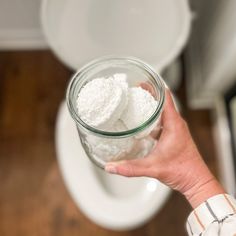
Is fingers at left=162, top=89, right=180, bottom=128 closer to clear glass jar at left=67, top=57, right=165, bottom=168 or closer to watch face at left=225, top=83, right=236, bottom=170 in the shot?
clear glass jar at left=67, top=57, right=165, bottom=168

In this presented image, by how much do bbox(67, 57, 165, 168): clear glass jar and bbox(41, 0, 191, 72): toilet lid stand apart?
0.27m

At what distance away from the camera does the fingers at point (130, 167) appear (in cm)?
58

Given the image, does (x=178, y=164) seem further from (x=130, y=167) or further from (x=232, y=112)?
(x=232, y=112)

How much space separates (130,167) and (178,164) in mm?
74

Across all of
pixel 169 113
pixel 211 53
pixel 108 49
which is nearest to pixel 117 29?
pixel 108 49

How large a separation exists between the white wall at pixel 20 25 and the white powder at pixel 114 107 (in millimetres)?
713

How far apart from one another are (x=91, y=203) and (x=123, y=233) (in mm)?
324

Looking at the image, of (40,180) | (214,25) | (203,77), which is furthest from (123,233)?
(214,25)

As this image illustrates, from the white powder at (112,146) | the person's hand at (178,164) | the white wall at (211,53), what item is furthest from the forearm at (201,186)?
the white wall at (211,53)

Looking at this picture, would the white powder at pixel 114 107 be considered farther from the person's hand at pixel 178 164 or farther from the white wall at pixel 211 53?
the white wall at pixel 211 53

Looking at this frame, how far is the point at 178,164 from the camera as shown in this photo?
0.61 metres

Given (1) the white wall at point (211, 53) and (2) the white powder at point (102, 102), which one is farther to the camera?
(1) the white wall at point (211, 53)

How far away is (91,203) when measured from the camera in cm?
86

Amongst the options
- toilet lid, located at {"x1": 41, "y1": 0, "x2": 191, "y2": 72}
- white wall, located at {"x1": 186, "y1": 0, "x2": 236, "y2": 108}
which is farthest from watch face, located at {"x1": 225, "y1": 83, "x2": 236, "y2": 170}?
toilet lid, located at {"x1": 41, "y1": 0, "x2": 191, "y2": 72}
